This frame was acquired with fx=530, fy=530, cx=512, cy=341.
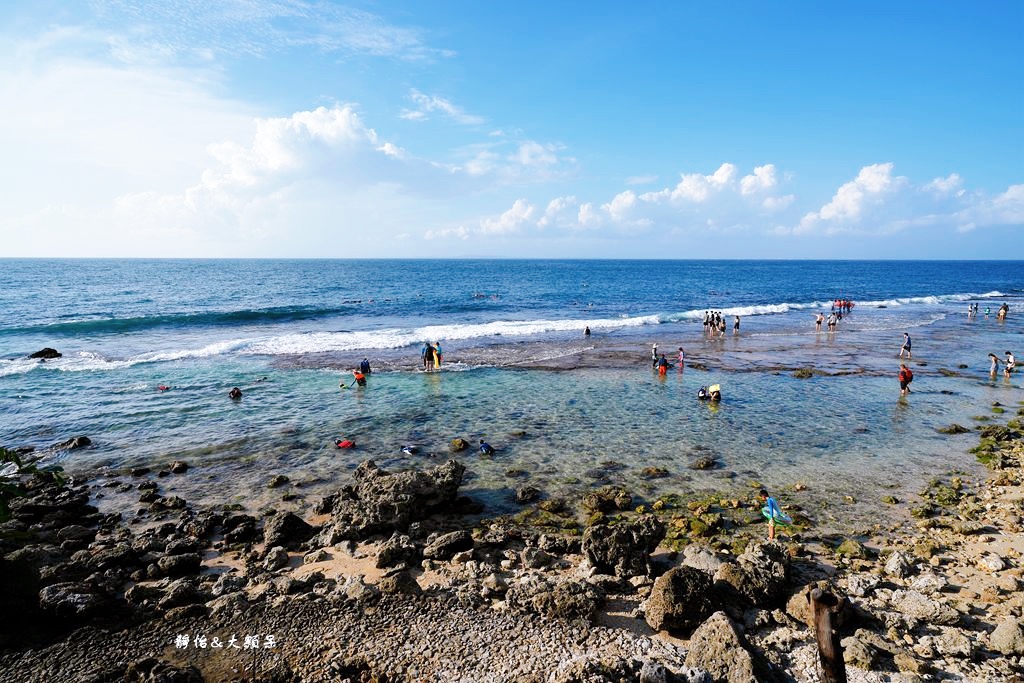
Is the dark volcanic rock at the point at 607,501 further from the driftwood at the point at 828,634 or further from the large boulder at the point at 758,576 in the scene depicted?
the driftwood at the point at 828,634

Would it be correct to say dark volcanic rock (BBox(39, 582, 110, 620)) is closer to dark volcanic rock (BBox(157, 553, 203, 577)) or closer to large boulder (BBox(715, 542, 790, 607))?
dark volcanic rock (BBox(157, 553, 203, 577))

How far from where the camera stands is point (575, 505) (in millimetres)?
14227

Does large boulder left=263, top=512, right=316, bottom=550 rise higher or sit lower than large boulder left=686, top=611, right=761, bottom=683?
lower

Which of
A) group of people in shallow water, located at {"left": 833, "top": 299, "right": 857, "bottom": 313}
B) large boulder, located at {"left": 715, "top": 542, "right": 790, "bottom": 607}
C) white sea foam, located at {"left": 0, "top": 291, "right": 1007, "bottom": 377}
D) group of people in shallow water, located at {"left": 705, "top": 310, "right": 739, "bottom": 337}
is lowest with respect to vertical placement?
large boulder, located at {"left": 715, "top": 542, "right": 790, "bottom": 607}

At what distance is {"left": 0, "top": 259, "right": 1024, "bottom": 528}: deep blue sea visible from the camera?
16891 mm

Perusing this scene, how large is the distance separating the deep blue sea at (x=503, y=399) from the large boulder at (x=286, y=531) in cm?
233

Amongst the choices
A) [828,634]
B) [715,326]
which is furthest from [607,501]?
[715,326]

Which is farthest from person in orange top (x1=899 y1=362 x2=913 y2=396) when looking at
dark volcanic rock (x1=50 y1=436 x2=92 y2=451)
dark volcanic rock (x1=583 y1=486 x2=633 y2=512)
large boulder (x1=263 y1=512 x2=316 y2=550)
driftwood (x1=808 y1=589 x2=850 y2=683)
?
dark volcanic rock (x1=50 y1=436 x2=92 y2=451)

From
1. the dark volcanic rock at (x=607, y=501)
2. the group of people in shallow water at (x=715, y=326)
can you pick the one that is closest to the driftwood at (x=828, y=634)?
the dark volcanic rock at (x=607, y=501)

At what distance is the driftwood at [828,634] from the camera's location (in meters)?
6.69

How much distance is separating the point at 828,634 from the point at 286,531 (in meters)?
11.0

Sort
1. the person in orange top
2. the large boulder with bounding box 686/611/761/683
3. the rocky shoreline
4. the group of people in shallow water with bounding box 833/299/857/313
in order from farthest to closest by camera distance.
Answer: the group of people in shallow water with bounding box 833/299/857/313, the person in orange top, the rocky shoreline, the large boulder with bounding box 686/611/761/683

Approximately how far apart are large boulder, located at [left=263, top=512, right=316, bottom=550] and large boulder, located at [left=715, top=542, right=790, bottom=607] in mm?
9216

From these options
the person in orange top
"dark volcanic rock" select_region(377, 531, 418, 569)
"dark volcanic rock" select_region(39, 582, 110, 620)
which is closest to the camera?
"dark volcanic rock" select_region(39, 582, 110, 620)
